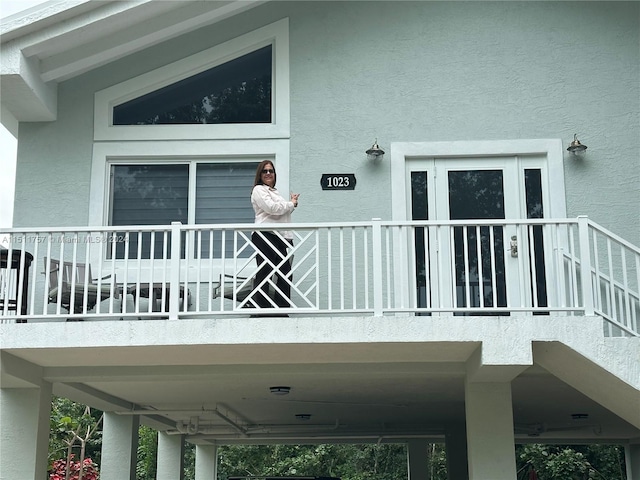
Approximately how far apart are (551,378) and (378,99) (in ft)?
11.7

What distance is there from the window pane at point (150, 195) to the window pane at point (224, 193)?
0.18 m

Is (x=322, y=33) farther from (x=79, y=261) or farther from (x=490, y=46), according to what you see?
(x=79, y=261)

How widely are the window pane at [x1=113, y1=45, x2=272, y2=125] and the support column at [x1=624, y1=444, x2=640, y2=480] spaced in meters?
9.55

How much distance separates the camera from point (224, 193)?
10281 mm

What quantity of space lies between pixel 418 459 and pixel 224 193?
351 inches

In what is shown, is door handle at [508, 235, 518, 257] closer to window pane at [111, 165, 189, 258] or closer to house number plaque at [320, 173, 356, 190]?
house number plaque at [320, 173, 356, 190]

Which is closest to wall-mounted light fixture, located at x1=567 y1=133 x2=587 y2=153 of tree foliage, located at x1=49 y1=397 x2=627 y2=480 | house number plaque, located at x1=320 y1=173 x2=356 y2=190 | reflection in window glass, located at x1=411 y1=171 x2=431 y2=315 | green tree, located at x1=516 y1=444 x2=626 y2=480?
reflection in window glass, located at x1=411 y1=171 x2=431 y2=315

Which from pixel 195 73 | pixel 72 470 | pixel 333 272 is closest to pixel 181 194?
pixel 195 73

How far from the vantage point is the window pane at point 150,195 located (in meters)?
10.2

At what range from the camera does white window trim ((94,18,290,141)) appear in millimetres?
10320

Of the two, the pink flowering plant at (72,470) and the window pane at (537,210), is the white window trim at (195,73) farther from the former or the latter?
the pink flowering plant at (72,470)

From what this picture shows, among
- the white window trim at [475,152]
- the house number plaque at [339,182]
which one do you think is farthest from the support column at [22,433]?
the white window trim at [475,152]

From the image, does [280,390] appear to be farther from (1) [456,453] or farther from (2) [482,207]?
(1) [456,453]

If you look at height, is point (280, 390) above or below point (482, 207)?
below
